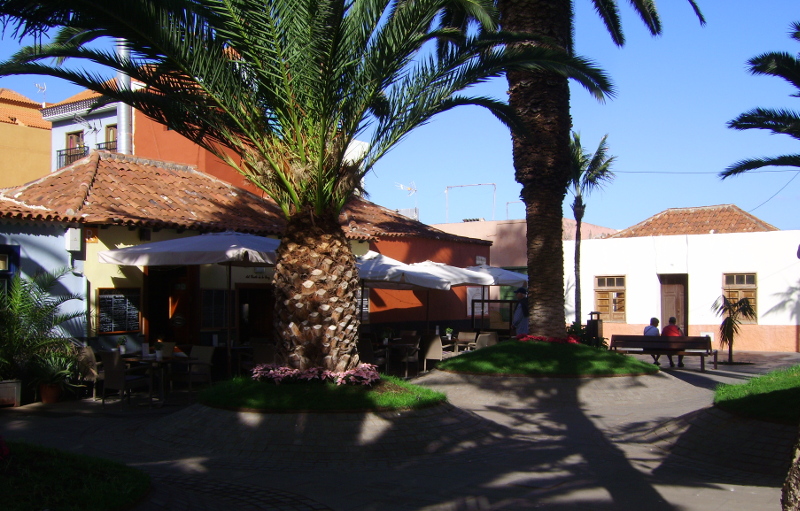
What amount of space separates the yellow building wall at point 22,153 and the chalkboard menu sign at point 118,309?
22.6m

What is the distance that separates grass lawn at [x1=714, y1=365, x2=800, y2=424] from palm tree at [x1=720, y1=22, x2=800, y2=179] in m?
6.00

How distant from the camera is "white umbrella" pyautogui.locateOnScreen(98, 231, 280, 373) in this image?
1142 cm

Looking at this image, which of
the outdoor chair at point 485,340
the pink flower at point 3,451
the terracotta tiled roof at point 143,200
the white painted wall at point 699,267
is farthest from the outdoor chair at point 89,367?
the white painted wall at point 699,267

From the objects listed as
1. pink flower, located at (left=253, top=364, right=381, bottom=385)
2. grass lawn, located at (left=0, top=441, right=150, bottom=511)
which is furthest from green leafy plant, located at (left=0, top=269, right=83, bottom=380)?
grass lawn, located at (left=0, top=441, right=150, bottom=511)

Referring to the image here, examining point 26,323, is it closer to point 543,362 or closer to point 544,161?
point 543,362

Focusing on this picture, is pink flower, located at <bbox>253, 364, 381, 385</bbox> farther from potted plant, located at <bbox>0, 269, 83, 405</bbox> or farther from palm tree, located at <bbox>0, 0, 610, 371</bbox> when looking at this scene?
potted plant, located at <bbox>0, 269, 83, 405</bbox>

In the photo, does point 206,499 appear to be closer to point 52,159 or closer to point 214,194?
point 214,194

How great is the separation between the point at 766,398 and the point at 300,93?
6.58 meters

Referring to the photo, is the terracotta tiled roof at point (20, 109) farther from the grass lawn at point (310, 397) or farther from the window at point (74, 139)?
the grass lawn at point (310, 397)

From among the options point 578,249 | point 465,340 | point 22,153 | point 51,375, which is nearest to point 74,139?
point 22,153

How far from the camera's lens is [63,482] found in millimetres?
5277

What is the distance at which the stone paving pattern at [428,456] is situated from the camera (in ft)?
20.0

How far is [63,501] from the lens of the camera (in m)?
4.88

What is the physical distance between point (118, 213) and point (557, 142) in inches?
336
